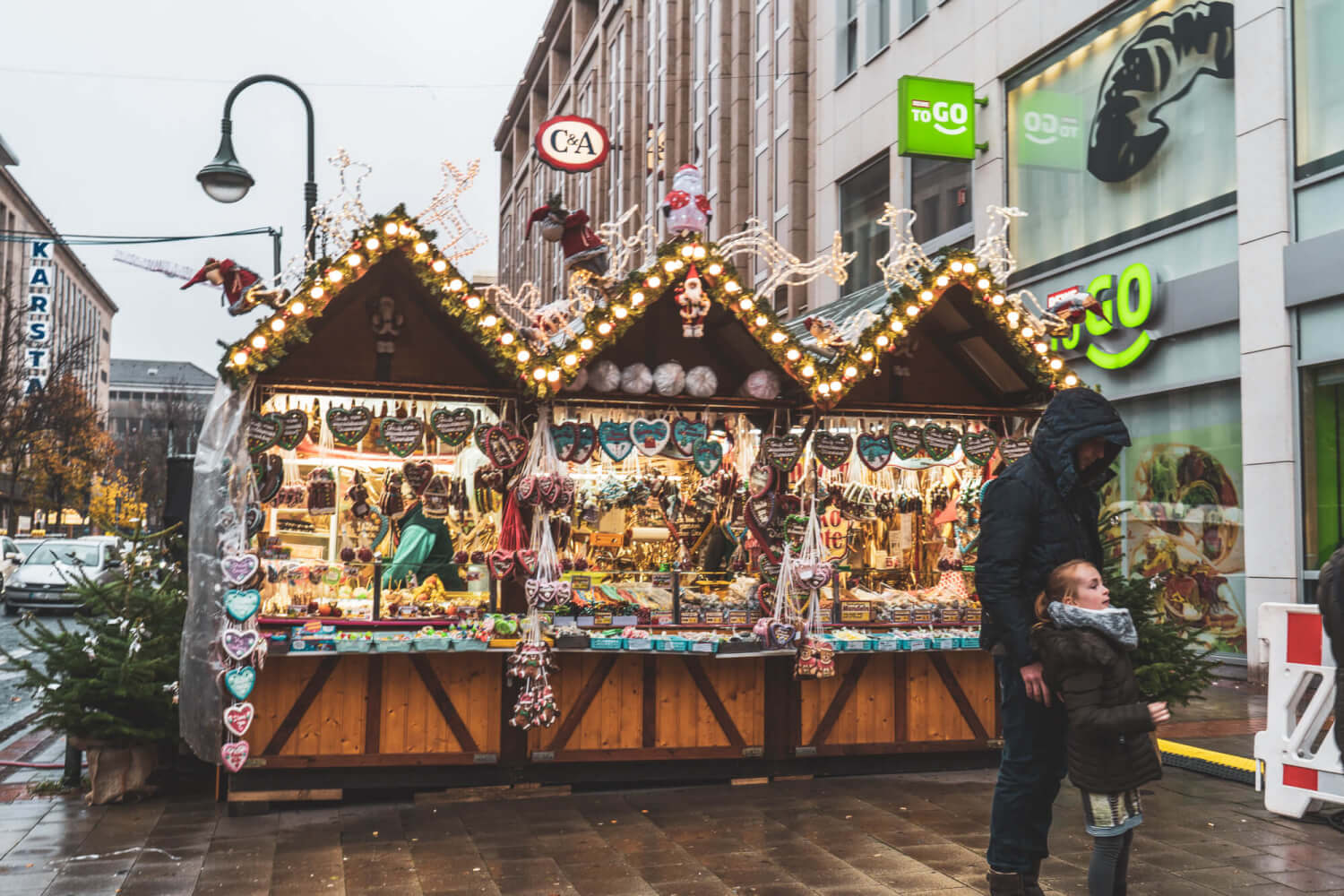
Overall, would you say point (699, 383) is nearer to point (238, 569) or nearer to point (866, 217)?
point (238, 569)

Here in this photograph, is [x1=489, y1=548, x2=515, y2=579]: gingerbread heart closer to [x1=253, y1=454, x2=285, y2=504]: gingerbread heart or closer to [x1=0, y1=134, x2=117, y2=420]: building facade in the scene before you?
[x1=253, y1=454, x2=285, y2=504]: gingerbread heart

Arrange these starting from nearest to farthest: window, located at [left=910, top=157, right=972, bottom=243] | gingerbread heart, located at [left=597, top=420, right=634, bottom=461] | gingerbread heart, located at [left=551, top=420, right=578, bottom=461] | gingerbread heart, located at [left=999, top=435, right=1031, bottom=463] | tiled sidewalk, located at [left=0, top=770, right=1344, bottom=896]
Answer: tiled sidewalk, located at [left=0, top=770, right=1344, bottom=896] → gingerbread heart, located at [left=551, top=420, right=578, bottom=461] → gingerbread heart, located at [left=597, top=420, right=634, bottom=461] → gingerbread heart, located at [left=999, top=435, right=1031, bottom=463] → window, located at [left=910, top=157, right=972, bottom=243]

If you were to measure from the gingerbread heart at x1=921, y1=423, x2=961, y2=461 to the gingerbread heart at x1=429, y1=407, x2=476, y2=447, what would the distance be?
3321 mm

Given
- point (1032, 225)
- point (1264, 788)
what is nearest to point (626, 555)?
point (1264, 788)

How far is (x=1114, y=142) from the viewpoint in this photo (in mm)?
14516

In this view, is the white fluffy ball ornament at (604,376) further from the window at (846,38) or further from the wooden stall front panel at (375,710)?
the window at (846,38)

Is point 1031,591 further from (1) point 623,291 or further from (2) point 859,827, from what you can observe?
(1) point 623,291

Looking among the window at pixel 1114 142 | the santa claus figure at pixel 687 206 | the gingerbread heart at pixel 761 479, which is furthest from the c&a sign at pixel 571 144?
the window at pixel 1114 142

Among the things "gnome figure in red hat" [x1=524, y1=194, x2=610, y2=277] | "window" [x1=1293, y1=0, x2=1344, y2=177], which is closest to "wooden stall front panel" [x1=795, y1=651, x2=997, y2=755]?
"gnome figure in red hat" [x1=524, y1=194, x2=610, y2=277]

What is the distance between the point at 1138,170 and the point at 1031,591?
11060 millimetres

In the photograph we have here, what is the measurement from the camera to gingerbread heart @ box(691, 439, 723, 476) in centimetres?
834

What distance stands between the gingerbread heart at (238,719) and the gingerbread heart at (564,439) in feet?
8.17

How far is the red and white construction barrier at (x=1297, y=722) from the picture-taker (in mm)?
6598

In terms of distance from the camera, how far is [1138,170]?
14.1 metres
